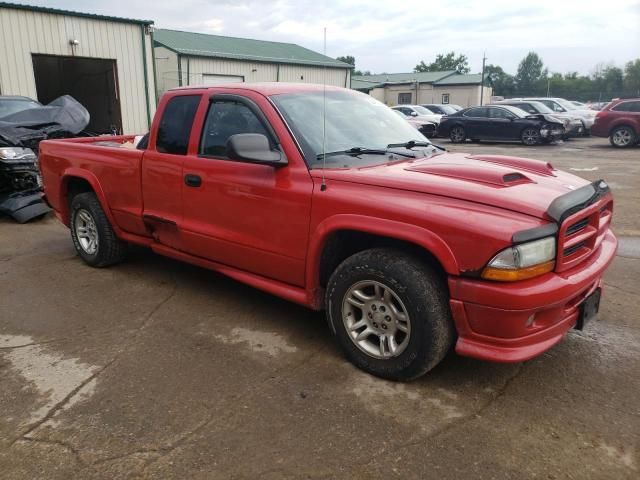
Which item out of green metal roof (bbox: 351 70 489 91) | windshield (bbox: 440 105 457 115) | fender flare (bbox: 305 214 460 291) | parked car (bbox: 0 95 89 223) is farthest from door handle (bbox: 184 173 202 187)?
green metal roof (bbox: 351 70 489 91)

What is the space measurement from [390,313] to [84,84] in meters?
21.4

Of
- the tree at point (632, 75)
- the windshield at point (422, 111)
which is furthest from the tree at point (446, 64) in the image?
the windshield at point (422, 111)

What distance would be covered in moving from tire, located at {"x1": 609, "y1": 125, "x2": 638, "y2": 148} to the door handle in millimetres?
16824

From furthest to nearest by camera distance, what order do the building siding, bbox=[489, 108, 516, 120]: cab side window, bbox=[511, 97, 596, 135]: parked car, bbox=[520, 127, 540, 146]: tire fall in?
1. the building siding
2. bbox=[511, 97, 596, 135]: parked car
3. bbox=[489, 108, 516, 120]: cab side window
4. bbox=[520, 127, 540, 146]: tire

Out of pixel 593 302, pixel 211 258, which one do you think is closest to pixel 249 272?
pixel 211 258

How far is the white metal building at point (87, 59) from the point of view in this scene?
14633mm

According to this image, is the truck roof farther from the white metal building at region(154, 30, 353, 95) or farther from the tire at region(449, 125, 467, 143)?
the white metal building at region(154, 30, 353, 95)

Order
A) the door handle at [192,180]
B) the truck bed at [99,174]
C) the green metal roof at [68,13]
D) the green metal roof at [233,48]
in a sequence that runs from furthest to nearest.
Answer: the green metal roof at [233,48] → the green metal roof at [68,13] → the truck bed at [99,174] → the door handle at [192,180]

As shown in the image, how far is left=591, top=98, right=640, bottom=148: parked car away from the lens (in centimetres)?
1659

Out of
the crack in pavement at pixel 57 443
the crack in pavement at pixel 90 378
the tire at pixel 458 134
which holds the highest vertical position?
the tire at pixel 458 134

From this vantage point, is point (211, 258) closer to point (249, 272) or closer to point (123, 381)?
point (249, 272)

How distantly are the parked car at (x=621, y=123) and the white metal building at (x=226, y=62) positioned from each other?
10691 mm

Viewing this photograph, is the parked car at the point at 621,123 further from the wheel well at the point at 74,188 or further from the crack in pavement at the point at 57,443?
the crack in pavement at the point at 57,443

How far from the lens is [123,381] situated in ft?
10.6
